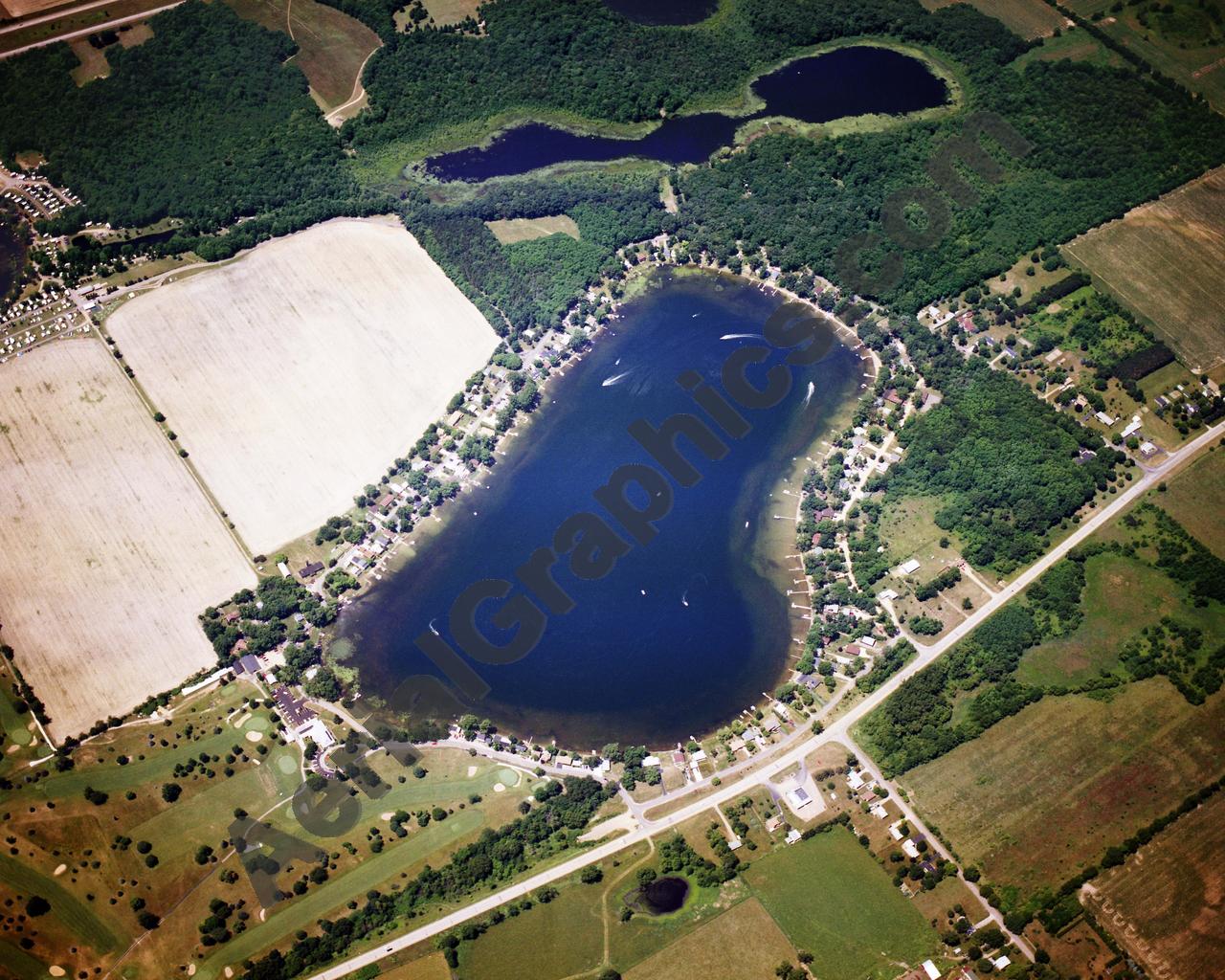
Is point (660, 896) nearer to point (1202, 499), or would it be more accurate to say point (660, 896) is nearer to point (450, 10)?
point (1202, 499)

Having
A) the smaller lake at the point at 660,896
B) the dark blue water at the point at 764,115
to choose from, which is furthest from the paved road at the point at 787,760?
the dark blue water at the point at 764,115

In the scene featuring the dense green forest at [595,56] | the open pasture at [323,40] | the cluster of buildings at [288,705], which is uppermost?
the open pasture at [323,40]

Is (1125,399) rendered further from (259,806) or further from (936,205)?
(259,806)

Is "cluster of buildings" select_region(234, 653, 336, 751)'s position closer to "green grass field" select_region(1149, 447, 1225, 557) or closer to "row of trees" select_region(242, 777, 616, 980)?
"row of trees" select_region(242, 777, 616, 980)

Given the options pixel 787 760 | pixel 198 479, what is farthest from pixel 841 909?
pixel 198 479

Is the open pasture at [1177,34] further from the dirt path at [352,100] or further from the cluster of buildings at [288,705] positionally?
the cluster of buildings at [288,705]

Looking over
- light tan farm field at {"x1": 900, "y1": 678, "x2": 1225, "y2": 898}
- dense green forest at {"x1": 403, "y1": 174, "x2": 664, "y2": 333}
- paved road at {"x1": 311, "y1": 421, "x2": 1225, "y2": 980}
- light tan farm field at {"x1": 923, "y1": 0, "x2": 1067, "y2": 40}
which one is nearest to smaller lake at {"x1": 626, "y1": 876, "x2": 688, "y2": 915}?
paved road at {"x1": 311, "y1": 421, "x2": 1225, "y2": 980}
